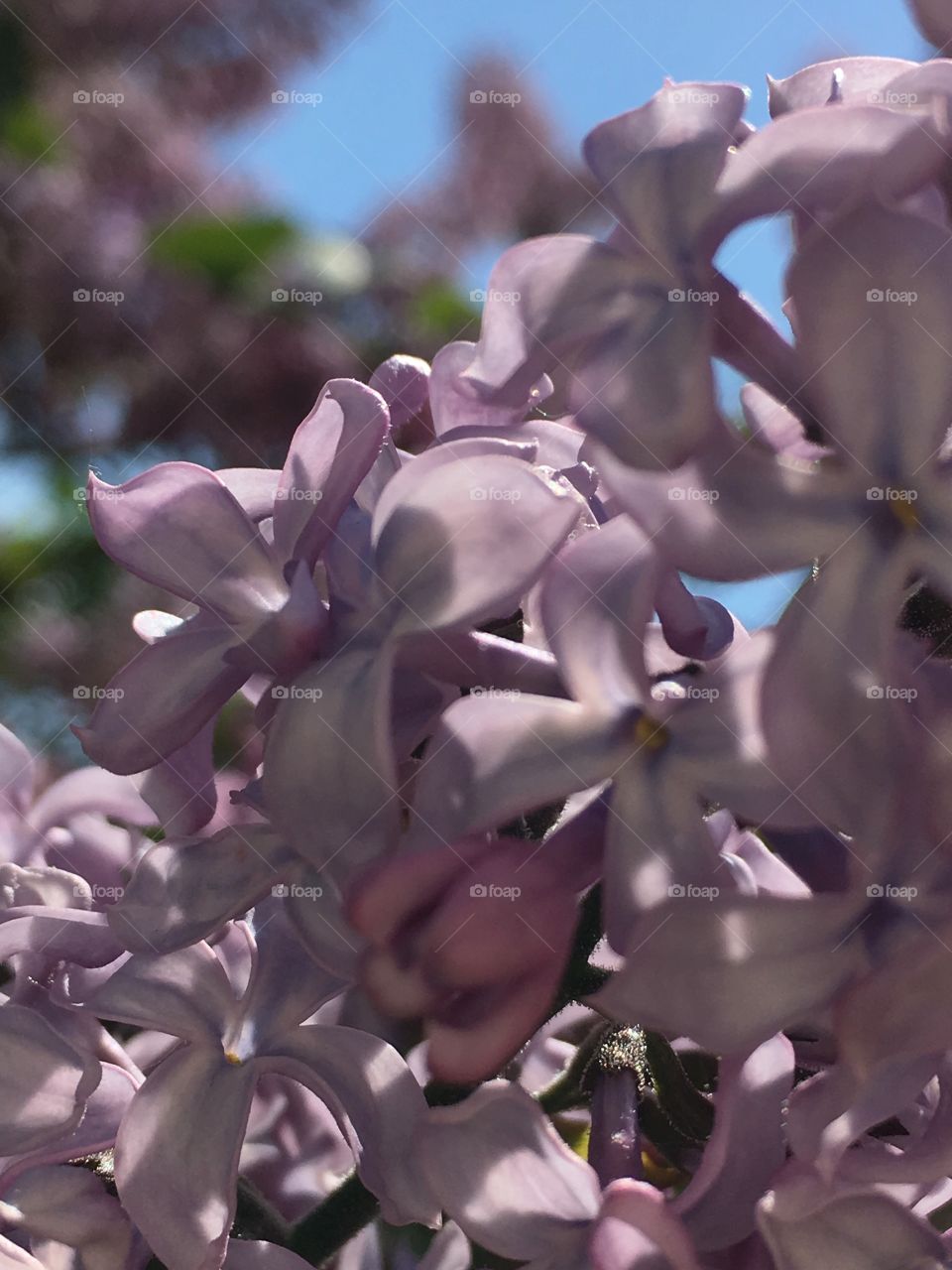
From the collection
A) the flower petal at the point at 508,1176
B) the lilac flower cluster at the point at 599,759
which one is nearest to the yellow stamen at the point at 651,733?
the lilac flower cluster at the point at 599,759

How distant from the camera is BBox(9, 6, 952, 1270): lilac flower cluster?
1.16 feet

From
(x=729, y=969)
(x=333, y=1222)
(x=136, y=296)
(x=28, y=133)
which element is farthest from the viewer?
(x=136, y=296)

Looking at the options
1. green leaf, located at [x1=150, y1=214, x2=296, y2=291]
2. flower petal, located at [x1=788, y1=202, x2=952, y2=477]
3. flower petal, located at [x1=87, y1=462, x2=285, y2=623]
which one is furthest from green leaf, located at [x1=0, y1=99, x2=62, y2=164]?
flower petal, located at [x1=788, y1=202, x2=952, y2=477]

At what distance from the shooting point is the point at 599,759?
0.37m

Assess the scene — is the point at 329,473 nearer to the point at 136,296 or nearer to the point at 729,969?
the point at 729,969

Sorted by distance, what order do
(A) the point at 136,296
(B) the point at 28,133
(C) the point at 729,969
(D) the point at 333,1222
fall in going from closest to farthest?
(C) the point at 729,969 → (D) the point at 333,1222 → (B) the point at 28,133 → (A) the point at 136,296

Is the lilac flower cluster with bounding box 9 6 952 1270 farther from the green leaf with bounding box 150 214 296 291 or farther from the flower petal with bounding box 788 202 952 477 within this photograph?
the green leaf with bounding box 150 214 296 291

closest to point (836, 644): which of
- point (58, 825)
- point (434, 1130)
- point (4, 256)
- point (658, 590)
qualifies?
point (658, 590)

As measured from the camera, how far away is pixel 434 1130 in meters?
0.40

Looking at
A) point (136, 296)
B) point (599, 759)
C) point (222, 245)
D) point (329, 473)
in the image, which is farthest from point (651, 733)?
point (136, 296)

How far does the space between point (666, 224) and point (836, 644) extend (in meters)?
0.12

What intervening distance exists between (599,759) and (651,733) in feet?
0.06

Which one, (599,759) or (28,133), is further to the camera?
(28,133)

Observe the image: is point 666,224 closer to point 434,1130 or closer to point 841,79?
point 841,79
